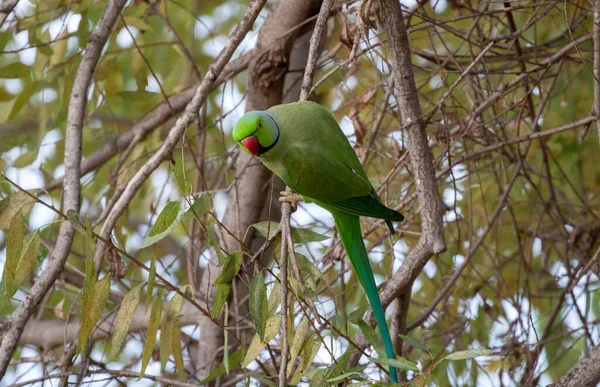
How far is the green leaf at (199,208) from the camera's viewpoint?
1.52 metres

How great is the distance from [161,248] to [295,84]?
2.19m

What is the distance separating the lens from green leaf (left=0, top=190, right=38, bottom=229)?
1.62m

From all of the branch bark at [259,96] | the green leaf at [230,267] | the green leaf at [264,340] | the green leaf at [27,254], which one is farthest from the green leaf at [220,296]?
the branch bark at [259,96]

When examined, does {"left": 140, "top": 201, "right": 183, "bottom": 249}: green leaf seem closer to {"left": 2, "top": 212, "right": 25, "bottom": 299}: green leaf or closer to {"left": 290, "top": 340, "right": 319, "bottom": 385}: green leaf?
{"left": 2, "top": 212, "right": 25, "bottom": 299}: green leaf

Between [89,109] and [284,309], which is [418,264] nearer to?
[284,309]

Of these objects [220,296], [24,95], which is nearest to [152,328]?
[220,296]

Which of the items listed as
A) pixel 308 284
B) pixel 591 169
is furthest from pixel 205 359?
pixel 591 169

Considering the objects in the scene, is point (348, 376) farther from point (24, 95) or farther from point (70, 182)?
point (24, 95)

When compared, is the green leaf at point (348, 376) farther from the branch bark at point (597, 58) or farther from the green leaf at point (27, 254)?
the branch bark at point (597, 58)

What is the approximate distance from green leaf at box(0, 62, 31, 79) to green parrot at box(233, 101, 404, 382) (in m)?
1.01

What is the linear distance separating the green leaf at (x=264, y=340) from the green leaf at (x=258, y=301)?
0.16 ft

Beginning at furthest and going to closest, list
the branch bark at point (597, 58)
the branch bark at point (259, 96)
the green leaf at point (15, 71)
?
1. the branch bark at point (259, 96)
2. the green leaf at point (15, 71)
3. the branch bark at point (597, 58)

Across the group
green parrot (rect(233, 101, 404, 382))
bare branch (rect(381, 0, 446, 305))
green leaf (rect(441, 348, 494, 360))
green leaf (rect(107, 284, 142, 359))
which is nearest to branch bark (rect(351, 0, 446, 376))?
bare branch (rect(381, 0, 446, 305))

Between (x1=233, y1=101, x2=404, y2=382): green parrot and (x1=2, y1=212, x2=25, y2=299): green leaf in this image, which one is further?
(x1=233, y1=101, x2=404, y2=382): green parrot
